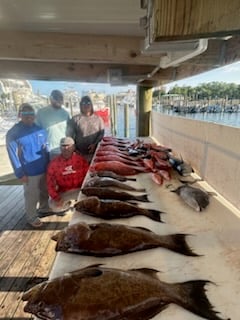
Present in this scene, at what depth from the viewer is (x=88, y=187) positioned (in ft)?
5.72

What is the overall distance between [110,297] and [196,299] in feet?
0.90

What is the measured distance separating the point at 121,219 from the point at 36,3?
4.68ft

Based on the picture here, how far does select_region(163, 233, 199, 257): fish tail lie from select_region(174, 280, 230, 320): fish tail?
7.8 inches

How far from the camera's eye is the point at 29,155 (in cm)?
360

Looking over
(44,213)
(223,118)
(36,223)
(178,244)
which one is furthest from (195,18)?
(44,213)

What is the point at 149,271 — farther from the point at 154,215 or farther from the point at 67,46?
the point at 67,46

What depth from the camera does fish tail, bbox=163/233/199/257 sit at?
1.11 meters

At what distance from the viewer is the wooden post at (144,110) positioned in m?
5.50

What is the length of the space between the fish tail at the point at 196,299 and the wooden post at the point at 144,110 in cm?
469

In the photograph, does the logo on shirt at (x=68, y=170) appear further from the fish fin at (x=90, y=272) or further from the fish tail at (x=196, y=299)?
the fish tail at (x=196, y=299)

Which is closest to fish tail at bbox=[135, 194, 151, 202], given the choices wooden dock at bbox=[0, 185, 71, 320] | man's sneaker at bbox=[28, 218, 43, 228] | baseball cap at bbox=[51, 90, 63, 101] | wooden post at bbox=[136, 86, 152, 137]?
wooden dock at bbox=[0, 185, 71, 320]

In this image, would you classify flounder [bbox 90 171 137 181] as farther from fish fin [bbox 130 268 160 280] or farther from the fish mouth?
the fish mouth

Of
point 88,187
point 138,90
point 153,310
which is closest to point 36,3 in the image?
point 88,187

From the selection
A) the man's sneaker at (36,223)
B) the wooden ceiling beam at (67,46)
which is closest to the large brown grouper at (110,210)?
the wooden ceiling beam at (67,46)
